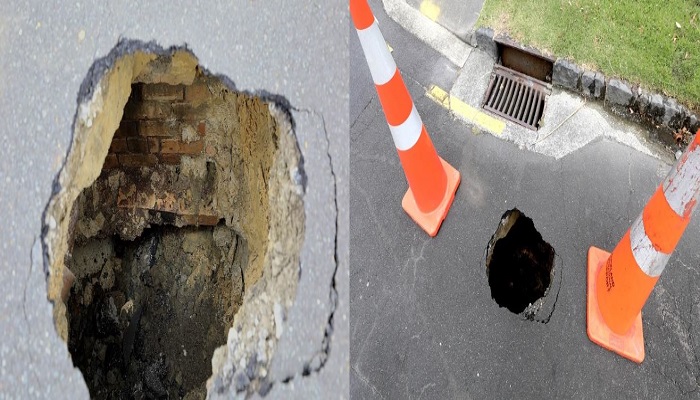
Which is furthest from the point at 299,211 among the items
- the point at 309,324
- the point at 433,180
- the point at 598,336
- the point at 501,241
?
the point at 598,336

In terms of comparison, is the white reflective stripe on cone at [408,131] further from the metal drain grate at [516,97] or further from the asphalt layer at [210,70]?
the metal drain grate at [516,97]

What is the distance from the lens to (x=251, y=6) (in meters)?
2.69

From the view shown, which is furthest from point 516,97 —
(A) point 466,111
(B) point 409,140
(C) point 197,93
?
(C) point 197,93

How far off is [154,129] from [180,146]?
150 millimetres

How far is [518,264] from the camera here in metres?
3.52

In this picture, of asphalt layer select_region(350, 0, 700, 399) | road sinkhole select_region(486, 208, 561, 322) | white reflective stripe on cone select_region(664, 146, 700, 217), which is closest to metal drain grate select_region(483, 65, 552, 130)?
asphalt layer select_region(350, 0, 700, 399)

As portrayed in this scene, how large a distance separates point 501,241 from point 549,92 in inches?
39.4

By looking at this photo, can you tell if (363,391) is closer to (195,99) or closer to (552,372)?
(552,372)

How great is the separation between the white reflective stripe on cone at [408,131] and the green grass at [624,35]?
1037 mm

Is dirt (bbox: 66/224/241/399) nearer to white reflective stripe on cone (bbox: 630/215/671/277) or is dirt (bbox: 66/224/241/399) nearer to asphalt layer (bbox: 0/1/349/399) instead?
asphalt layer (bbox: 0/1/349/399)

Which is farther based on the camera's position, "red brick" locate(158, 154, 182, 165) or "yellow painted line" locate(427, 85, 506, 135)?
"yellow painted line" locate(427, 85, 506, 135)

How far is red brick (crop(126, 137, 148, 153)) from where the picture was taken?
2.95m

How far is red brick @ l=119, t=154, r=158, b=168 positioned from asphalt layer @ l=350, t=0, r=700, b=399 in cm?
118

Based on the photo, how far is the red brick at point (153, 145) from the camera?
9.76 ft
